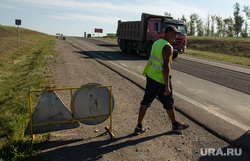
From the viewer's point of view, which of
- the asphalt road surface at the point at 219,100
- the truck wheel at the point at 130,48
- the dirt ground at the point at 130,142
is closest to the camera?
the dirt ground at the point at 130,142

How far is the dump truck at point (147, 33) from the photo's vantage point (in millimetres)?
14647

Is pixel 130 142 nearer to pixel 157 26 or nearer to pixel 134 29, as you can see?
pixel 157 26

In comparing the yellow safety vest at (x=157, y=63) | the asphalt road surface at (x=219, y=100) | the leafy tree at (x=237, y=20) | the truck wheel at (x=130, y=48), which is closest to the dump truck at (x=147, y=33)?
the truck wheel at (x=130, y=48)

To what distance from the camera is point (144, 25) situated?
1608cm

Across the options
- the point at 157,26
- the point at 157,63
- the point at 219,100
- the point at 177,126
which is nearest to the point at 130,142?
the point at 177,126

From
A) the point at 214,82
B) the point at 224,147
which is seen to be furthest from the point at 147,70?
the point at 214,82

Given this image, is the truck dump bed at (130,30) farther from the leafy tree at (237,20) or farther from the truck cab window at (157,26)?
the leafy tree at (237,20)

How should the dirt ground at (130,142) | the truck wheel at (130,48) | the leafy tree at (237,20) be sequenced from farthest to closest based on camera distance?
the leafy tree at (237,20)
the truck wheel at (130,48)
the dirt ground at (130,142)

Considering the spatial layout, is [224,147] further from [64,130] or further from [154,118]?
[64,130]

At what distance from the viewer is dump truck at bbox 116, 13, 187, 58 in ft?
48.1

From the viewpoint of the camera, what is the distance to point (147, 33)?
51.6 feet

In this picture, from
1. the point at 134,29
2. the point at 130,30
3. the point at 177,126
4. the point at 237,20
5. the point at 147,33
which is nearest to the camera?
the point at 177,126

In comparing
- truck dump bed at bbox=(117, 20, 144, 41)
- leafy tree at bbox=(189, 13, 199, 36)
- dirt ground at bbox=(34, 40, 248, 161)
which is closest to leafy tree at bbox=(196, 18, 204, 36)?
leafy tree at bbox=(189, 13, 199, 36)

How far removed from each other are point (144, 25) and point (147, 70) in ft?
41.2
